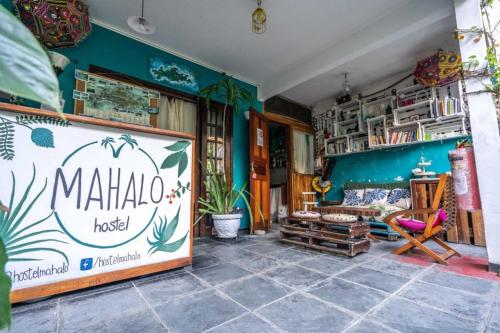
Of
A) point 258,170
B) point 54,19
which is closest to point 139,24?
point 54,19

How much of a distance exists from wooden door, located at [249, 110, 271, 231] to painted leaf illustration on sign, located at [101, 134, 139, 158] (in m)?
2.37

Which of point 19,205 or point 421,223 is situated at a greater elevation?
point 19,205

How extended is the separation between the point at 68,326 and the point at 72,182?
0.77 meters

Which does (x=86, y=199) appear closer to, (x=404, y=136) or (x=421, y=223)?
(x=421, y=223)

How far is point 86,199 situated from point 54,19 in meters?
1.92

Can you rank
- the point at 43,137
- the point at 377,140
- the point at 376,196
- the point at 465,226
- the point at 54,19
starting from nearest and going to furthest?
the point at 43,137, the point at 54,19, the point at 465,226, the point at 376,196, the point at 377,140

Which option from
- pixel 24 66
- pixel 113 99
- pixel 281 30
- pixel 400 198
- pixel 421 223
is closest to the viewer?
pixel 24 66

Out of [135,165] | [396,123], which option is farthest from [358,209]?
[135,165]

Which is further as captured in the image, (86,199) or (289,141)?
(289,141)

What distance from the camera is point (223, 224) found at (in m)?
3.18

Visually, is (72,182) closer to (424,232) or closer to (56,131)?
(56,131)

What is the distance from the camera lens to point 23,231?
4.17 ft

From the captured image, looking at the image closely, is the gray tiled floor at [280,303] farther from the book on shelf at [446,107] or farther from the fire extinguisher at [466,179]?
the book on shelf at [446,107]

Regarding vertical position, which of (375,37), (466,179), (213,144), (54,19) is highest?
(375,37)
